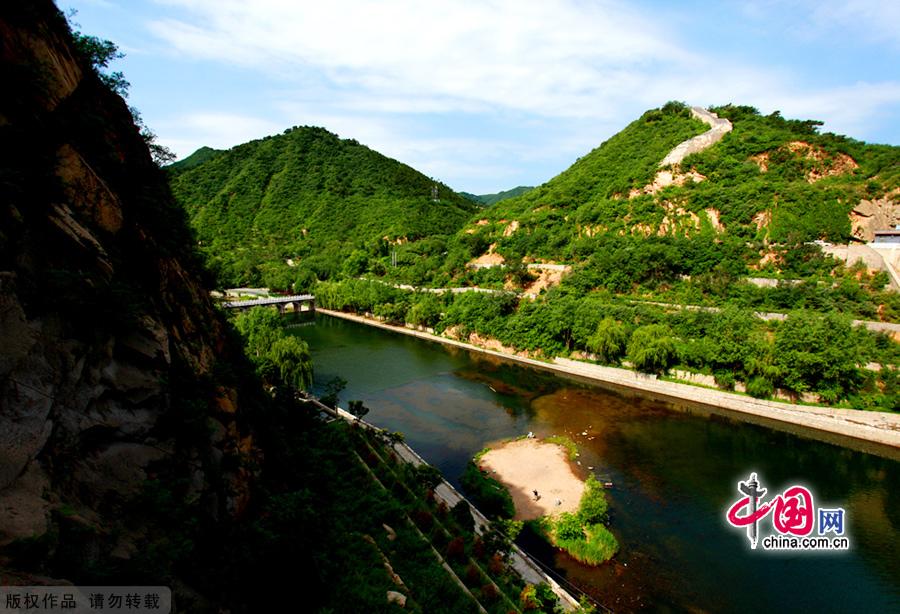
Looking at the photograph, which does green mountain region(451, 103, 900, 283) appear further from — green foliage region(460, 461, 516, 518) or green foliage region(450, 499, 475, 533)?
green foliage region(450, 499, 475, 533)

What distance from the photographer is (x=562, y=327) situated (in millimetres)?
38344

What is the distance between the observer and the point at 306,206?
9462 cm

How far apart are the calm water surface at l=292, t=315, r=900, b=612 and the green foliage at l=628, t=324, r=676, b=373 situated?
8.59 feet

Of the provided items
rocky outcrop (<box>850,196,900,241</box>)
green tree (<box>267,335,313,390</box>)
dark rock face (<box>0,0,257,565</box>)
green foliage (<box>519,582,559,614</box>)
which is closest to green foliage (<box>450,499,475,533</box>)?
green foliage (<box>519,582,559,614</box>)

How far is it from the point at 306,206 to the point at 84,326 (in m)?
92.8

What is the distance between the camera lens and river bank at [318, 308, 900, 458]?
25191 millimetres

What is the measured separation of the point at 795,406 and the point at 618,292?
18.3m

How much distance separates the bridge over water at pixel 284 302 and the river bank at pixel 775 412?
36.5m

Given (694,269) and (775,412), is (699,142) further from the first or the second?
(775,412)

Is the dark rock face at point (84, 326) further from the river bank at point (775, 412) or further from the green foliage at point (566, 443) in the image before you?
the river bank at point (775, 412)

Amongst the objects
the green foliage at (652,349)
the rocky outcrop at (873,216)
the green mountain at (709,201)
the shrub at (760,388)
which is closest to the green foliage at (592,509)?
the green foliage at (652,349)

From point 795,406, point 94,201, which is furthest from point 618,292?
point 94,201

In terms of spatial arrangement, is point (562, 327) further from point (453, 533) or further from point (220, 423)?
point (220, 423)

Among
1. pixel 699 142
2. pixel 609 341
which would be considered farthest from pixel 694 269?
pixel 699 142
